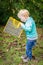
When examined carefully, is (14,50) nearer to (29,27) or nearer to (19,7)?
(29,27)

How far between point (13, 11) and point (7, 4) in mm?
346

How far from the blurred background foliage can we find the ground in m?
1.07

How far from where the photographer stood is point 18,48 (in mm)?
7527

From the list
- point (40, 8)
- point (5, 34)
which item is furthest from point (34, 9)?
point (5, 34)

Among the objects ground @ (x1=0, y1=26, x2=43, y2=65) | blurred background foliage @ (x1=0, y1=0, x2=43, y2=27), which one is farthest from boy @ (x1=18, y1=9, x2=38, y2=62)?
blurred background foliage @ (x1=0, y1=0, x2=43, y2=27)

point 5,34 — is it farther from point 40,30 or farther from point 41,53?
point 41,53

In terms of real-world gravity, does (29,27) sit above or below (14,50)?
above

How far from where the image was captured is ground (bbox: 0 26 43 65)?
6583 mm

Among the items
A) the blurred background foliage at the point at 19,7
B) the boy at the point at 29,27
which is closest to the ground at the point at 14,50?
the boy at the point at 29,27

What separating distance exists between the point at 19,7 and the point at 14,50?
2.68m

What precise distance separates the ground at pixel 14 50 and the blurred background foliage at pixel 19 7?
1069 mm

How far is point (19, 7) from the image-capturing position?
9.66 m

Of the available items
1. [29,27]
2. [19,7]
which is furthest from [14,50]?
[19,7]

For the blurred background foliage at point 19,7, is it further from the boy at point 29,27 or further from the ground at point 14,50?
the boy at point 29,27
